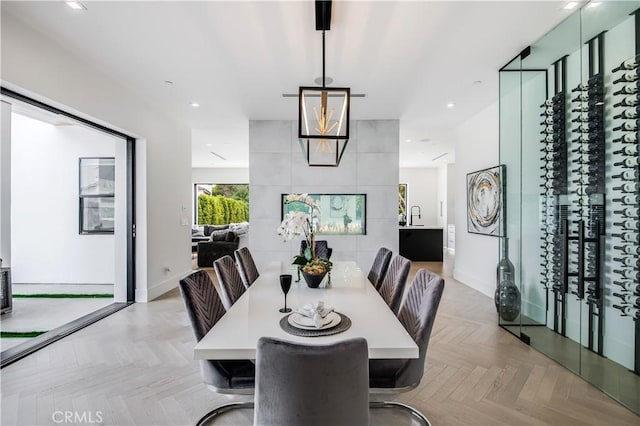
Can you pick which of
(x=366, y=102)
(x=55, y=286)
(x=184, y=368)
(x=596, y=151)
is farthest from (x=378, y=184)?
(x=55, y=286)

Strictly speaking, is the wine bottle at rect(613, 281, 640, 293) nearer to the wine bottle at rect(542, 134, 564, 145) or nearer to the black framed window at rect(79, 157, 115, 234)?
the wine bottle at rect(542, 134, 564, 145)

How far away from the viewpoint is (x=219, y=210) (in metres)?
11.6

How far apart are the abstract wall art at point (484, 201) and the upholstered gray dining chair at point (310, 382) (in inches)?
149

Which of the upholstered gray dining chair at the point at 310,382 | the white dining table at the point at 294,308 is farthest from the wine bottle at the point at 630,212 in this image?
the upholstered gray dining chair at the point at 310,382

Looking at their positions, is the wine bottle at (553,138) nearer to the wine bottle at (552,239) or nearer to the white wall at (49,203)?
the wine bottle at (552,239)

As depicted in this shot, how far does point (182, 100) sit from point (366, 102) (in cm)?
248

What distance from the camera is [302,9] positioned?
2332 millimetres

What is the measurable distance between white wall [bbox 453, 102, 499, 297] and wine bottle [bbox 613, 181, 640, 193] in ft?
7.75

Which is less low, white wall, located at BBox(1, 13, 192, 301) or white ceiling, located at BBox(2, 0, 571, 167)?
white ceiling, located at BBox(2, 0, 571, 167)

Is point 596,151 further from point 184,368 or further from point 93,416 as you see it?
point 93,416

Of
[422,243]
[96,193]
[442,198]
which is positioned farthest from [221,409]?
[442,198]

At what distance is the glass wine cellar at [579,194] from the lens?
2146 mm

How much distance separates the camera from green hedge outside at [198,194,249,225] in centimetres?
1110

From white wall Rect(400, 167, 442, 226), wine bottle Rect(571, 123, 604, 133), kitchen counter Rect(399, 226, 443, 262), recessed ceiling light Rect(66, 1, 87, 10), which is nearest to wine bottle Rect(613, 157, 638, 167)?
wine bottle Rect(571, 123, 604, 133)
